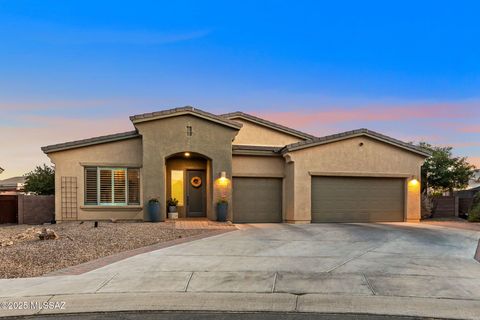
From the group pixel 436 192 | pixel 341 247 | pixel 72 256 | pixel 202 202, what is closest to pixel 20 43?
pixel 202 202

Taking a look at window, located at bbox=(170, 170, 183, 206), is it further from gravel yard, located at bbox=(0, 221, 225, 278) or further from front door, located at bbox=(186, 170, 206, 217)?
gravel yard, located at bbox=(0, 221, 225, 278)

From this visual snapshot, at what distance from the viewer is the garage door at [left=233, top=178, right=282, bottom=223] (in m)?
18.8

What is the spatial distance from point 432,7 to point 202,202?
14.5m

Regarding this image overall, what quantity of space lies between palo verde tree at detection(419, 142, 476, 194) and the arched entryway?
52.2ft

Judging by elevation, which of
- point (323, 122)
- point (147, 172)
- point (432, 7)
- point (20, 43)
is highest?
point (432, 7)

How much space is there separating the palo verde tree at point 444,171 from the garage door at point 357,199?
8.37m

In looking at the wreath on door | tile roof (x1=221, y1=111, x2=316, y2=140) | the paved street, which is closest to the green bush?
tile roof (x1=221, y1=111, x2=316, y2=140)

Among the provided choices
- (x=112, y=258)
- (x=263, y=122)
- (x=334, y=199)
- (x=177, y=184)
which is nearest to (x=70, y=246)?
(x=112, y=258)

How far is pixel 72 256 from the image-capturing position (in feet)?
30.6

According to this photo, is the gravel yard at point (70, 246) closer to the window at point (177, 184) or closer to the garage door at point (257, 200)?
the garage door at point (257, 200)

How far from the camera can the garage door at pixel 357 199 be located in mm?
18422

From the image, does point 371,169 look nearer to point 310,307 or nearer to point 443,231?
point 443,231

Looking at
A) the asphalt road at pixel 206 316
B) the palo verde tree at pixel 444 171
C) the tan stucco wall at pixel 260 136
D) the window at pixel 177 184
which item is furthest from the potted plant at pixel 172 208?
the palo verde tree at pixel 444 171

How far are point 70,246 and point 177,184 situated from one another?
9.41m
